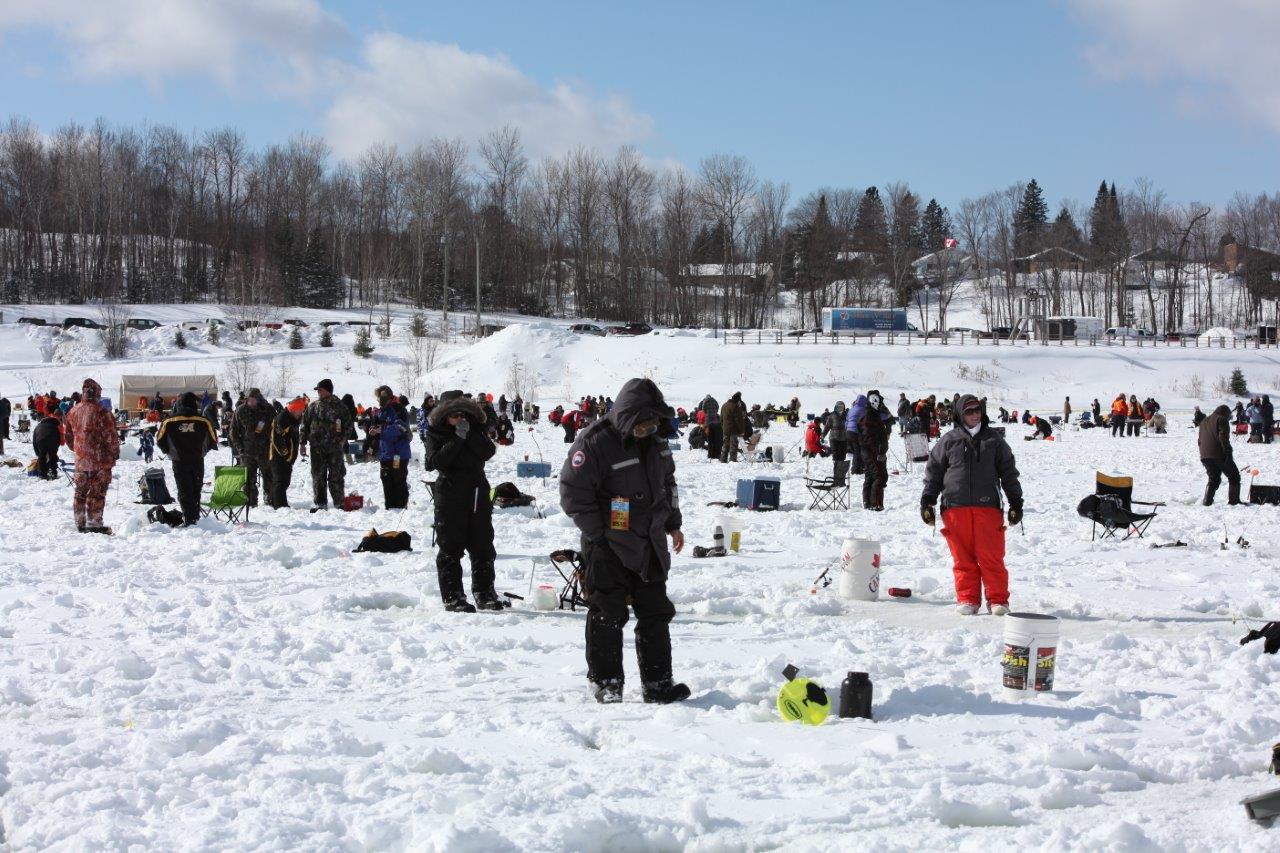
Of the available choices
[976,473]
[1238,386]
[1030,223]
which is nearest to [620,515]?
[976,473]

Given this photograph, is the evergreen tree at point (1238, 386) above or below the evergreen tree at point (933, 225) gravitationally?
below

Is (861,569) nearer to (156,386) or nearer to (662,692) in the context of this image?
(662,692)

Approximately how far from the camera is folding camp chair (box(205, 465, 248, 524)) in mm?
11984

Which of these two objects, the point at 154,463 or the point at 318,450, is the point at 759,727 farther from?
the point at 154,463

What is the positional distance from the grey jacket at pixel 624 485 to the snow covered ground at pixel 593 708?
75 cm

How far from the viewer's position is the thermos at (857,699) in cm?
499

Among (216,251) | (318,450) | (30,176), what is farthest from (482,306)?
(318,450)

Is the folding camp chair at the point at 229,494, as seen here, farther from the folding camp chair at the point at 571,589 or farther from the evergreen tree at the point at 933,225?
the evergreen tree at the point at 933,225

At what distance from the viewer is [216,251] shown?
3314 inches

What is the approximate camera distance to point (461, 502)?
777cm

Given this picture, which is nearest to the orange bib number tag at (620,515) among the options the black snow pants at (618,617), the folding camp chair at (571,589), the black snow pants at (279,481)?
the black snow pants at (618,617)

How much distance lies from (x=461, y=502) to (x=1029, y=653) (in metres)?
3.92

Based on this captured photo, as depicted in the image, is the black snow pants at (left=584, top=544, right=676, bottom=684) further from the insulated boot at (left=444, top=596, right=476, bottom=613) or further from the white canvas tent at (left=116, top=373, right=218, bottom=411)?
the white canvas tent at (left=116, top=373, right=218, bottom=411)

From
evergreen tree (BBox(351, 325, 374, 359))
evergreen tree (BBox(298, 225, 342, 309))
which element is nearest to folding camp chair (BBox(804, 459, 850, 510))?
evergreen tree (BBox(351, 325, 374, 359))
